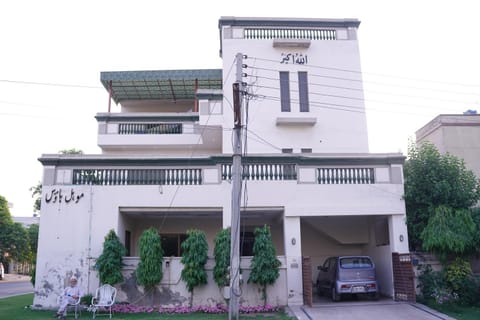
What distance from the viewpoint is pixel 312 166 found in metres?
16.7

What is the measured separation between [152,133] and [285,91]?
21.9 feet

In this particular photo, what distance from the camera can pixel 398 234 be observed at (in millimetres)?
16125

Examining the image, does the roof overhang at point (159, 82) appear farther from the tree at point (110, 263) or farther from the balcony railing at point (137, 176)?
the tree at point (110, 263)

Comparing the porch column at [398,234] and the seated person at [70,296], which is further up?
the porch column at [398,234]

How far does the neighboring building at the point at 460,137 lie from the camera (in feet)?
77.8

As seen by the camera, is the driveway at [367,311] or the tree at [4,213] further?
the tree at [4,213]

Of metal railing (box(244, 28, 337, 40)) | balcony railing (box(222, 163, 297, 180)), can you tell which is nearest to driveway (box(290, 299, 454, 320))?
balcony railing (box(222, 163, 297, 180))

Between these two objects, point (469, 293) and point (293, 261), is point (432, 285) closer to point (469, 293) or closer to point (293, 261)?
point (469, 293)

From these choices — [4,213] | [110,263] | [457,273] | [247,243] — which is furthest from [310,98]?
[4,213]

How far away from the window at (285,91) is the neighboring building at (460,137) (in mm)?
8347

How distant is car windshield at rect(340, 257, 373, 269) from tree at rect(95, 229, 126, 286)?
7.08 m

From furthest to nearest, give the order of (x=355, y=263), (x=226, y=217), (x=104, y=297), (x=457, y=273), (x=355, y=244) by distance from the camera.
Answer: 1. (x=355, y=244)
2. (x=226, y=217)
3. (x=355, y=263)
4. (x=457, y=273)
5. (x=104, y=297)

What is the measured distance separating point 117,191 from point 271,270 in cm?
570

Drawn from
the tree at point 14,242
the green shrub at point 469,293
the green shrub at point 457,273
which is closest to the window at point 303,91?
the green shrub at point 457,273
